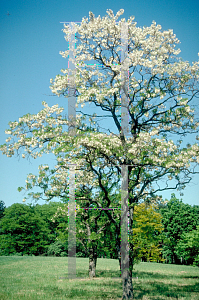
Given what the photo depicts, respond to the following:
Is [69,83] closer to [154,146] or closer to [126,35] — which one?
[126,35]

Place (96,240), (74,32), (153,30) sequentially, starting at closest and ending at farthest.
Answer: (153,30), (74,32), (96,240)

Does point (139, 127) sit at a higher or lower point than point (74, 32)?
lower

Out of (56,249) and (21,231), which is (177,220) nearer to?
(56,249)

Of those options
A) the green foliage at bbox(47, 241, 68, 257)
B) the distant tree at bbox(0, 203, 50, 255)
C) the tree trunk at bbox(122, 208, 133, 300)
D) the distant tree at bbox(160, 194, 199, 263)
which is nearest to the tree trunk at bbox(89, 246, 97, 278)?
the tree trunk at bbox(122, 208, 133, 300)

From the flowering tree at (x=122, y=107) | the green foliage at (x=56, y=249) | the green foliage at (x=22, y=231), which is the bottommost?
the green foliage at (x=56, y=249)

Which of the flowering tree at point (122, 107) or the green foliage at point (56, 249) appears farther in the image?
the green foliage at point (56, 249)

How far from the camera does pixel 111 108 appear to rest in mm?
16625

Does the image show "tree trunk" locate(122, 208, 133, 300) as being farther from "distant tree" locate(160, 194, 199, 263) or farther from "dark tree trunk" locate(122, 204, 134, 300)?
"distant tree" locate(160, 194, 199, 263)

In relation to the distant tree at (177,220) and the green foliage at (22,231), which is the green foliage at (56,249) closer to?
the green foliage at (22,231)

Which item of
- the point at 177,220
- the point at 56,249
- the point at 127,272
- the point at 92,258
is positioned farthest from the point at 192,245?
the point at 56,249

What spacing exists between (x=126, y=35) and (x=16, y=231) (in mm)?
60486

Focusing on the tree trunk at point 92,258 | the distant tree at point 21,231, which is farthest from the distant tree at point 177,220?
the tree trunk at point 92,258

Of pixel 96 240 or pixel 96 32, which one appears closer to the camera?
pixel 96 32

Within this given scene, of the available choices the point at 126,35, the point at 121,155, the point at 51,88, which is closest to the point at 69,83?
the point at 51,88
